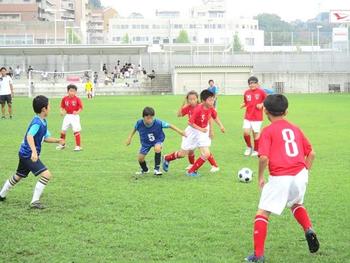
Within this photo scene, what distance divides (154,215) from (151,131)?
3559 mm

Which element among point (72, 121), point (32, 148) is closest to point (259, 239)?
point (32, 148)

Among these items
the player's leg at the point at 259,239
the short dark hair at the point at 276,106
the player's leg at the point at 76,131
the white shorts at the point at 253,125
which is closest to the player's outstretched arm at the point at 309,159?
the short dark hair at the point at 276,106

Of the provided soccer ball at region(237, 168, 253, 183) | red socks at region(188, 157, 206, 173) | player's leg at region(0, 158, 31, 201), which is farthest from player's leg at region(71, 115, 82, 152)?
player's leg at region(0, 158, 31, 201)

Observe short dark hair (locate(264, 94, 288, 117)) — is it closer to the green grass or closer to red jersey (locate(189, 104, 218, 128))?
the green grass

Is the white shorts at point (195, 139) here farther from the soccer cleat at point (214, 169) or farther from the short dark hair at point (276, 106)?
the short dark hair at point (276, 106)

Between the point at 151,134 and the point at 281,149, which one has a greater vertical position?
the point at 281,149

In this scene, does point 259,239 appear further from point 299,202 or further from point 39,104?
point 39,104

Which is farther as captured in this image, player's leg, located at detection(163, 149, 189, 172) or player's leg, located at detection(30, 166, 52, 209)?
player's leg, located at detection(163, 149, 189, 172)

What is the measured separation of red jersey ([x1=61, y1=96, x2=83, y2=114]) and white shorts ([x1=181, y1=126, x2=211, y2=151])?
4859 mm

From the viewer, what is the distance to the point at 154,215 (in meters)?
8.56

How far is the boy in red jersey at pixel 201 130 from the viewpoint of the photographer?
12.4m

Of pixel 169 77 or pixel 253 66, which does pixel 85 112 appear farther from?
pixel 253 66

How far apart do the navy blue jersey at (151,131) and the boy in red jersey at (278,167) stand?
5375mm

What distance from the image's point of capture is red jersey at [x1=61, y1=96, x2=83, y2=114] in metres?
16.7
